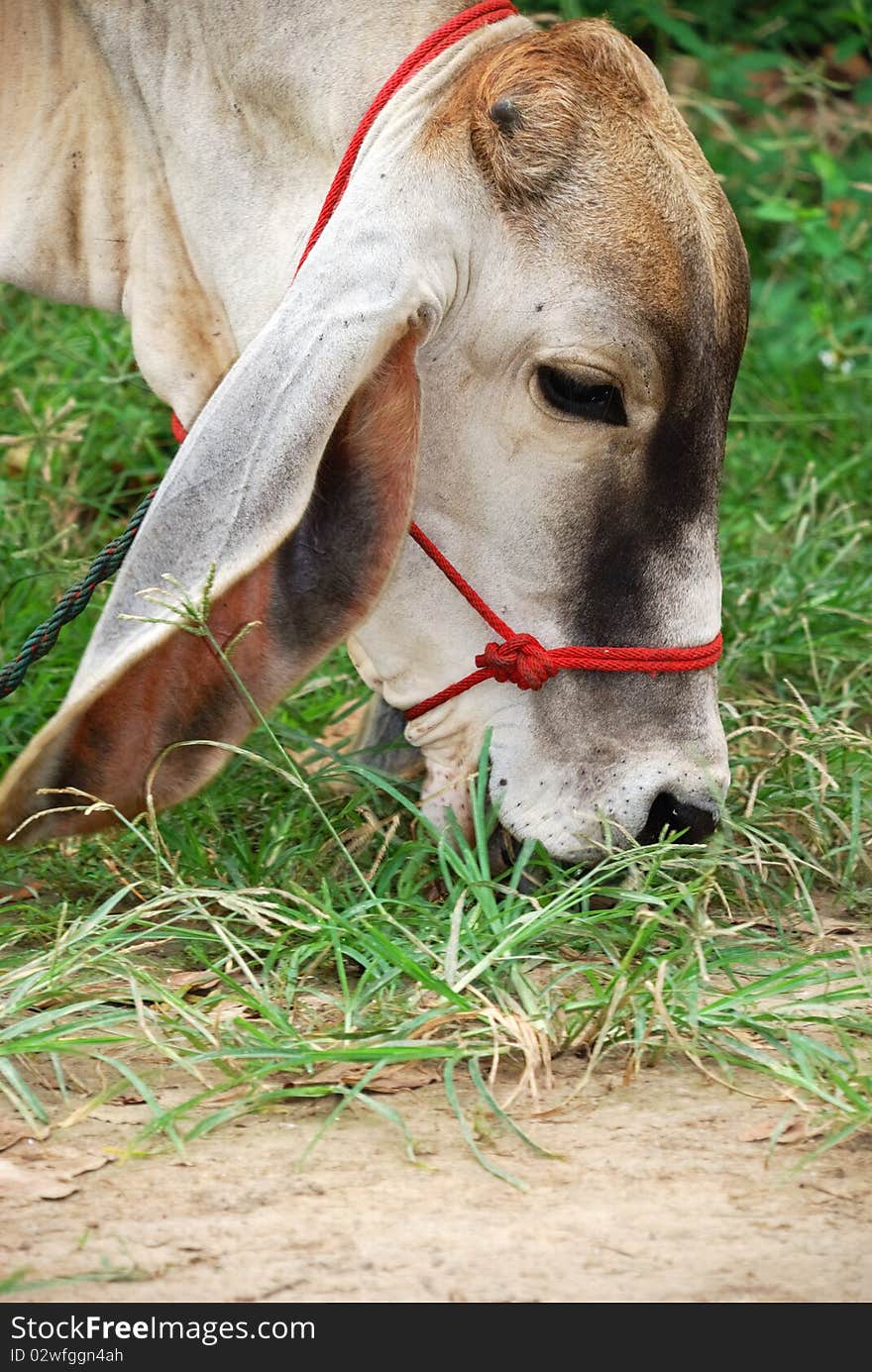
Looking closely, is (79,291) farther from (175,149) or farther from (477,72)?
(477,72)

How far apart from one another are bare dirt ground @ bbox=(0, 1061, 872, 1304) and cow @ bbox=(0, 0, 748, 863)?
1.79ft

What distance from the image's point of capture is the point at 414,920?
2.70 metres

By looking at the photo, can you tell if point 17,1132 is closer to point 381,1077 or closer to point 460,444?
point 381,1077

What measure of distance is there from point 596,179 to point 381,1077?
122cm

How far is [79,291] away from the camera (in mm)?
3176

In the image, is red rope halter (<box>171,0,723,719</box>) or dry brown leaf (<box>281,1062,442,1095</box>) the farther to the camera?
red rope halter (<box>171,0,723,719</box>)

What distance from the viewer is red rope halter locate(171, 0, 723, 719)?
8.54 ft

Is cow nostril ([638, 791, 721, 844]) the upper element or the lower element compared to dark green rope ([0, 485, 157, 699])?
lower

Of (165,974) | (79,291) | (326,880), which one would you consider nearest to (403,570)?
(326,880)

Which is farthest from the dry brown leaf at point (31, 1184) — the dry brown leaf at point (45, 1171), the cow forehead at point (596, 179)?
the cow forehead at point (596, 179)

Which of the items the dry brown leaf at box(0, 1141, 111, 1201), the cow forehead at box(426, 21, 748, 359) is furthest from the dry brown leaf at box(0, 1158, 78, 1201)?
the cow forehead at box(426, 21, 748, 359)

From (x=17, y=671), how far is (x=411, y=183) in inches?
38.1

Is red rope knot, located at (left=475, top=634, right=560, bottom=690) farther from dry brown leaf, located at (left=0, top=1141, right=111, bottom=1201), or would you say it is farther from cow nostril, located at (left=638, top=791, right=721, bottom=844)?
dry brown leaf, located at (left=0, top=1141, right=111, bottom=1201)

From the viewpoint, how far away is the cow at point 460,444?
2.44 m
